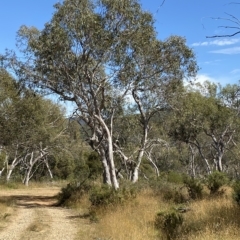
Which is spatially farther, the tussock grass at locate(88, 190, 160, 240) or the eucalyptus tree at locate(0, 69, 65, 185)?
the eucalyptus tree at locate(0, 69, 65, 185)

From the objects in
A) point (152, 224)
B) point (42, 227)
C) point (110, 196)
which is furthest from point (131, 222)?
point (110, 196)

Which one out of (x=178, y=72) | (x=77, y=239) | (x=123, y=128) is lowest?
(x=77, y=239)

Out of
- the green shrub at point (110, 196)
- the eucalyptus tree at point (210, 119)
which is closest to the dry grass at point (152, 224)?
the green shrub at point (110, 196)

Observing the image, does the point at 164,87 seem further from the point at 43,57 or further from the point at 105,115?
the point at 43,57

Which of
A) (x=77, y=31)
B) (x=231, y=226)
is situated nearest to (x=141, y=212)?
(x=231, y=226)

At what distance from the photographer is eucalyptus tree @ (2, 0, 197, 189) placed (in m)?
18.2

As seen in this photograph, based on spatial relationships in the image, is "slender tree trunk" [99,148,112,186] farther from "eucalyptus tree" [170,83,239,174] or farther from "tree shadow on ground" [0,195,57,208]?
"eucalyptus tree" [170,83,239,174]

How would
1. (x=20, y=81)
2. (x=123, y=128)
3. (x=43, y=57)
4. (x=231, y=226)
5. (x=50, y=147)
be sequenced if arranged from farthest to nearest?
(x=50, y=147) < (x=123, y=128) < (x=20, y=81) < (x=43, y=57) < (x=231, y=226)

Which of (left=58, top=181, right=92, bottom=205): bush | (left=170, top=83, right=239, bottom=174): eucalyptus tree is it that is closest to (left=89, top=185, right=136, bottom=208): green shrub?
(left=58, top=181, right=92, bottom=205): bush

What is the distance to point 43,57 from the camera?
19312 mm

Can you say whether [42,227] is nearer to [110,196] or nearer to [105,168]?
[110,196]

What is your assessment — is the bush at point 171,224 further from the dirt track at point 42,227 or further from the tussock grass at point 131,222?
the dirt track at point 42,227

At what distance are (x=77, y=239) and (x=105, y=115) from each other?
14389 millimetres

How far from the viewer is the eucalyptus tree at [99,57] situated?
59.7 feet
